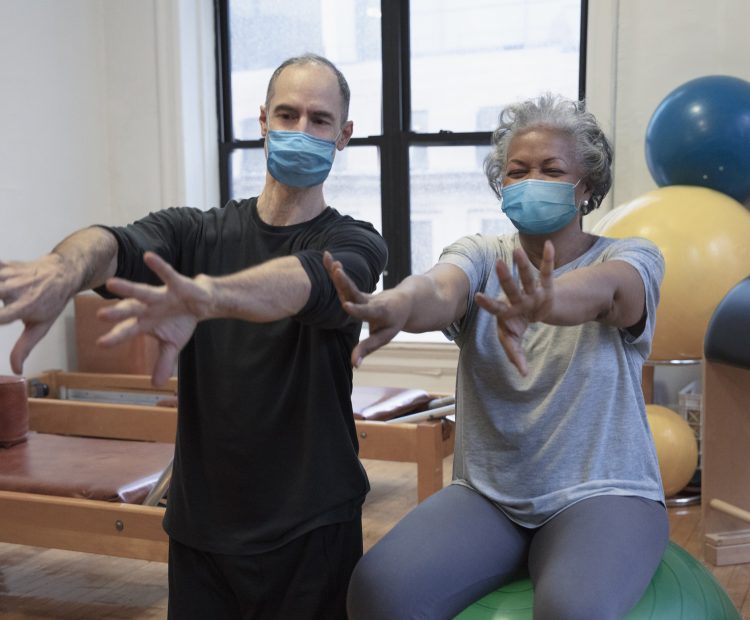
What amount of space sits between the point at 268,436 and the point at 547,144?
29.9 inches

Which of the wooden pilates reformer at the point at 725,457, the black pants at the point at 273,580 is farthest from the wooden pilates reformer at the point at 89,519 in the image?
the wooden pilates reformer at the point at 725,457

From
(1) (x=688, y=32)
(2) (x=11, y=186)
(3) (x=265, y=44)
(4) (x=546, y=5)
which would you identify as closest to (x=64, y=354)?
(2) (x=11, y=186)

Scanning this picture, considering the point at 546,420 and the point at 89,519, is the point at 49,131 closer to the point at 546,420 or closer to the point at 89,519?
the point at 89,519

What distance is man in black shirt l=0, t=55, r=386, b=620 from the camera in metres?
1.64

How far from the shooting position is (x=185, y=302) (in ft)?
3.97

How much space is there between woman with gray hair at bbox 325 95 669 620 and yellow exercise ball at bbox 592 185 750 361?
167cm

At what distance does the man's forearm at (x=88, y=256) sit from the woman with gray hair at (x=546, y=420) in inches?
18.9

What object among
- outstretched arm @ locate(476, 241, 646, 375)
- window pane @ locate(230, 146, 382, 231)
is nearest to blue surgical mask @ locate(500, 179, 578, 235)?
outstretched arm @ locate(476, 241, 646, 375)

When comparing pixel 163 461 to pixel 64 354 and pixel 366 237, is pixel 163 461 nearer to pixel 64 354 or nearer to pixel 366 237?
pixel 366 237

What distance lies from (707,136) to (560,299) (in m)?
2.45

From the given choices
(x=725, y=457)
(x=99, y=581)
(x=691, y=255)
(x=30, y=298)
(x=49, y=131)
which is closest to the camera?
(x=30, y=298)

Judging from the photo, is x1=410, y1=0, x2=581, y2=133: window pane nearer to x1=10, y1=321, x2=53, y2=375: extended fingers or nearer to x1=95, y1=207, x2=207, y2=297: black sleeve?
x1=95, y1=207, x2=207, y2=297: black sleeve

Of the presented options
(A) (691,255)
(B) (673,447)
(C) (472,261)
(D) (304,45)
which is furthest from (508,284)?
(D) (304,45)

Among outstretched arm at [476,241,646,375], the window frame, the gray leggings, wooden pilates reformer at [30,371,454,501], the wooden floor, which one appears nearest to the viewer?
outstretched arm at [476,241,646,375]
